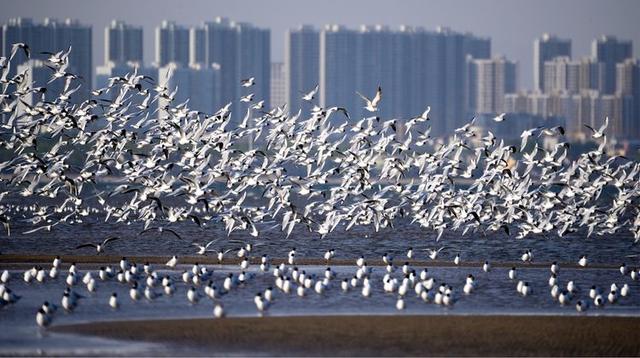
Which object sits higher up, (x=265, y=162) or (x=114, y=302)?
(x=265, y=162)

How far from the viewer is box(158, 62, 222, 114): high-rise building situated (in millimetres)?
177500

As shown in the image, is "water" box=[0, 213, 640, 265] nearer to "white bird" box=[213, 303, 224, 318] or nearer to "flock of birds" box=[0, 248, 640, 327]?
"flock of birds" box=[0, 248, 640, 327]

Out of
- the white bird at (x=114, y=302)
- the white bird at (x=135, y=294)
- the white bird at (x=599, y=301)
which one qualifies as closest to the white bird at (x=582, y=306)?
the white bird at (x=599, y=301)

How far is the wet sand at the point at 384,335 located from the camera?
2475cm

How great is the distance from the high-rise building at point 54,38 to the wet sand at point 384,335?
5936 inches

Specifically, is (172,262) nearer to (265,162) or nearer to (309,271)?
(309,271)

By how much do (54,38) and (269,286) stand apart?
15589 cm

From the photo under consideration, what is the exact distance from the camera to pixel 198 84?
18138cm

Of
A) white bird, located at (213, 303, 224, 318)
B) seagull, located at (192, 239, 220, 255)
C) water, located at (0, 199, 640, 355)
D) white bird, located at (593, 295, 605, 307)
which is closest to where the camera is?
water, located at (0, 199, 640, 355)

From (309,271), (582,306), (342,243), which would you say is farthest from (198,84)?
(582,306)

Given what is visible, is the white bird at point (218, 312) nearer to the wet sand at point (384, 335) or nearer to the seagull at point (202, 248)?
the wet sand at point (384, 335)

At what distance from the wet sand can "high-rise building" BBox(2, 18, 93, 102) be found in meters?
151

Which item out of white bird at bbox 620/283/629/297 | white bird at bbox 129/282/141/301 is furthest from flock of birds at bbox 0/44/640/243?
white bird at bbox 129/282/141/301

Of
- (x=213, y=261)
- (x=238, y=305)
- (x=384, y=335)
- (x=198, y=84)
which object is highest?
(x=198, y=84)
